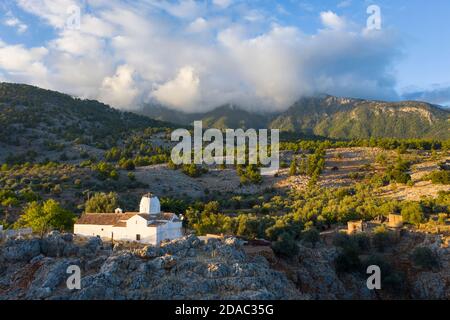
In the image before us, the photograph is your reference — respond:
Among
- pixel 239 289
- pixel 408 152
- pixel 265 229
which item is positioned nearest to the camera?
pixel 239 289

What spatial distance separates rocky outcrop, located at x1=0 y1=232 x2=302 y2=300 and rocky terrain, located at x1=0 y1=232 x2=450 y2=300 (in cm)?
4

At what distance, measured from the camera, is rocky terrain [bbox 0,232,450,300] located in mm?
18375

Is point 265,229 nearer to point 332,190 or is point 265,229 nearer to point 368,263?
point 368,263

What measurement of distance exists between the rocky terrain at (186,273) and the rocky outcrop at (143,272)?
0.04 metres

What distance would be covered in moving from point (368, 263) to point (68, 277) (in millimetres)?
16365

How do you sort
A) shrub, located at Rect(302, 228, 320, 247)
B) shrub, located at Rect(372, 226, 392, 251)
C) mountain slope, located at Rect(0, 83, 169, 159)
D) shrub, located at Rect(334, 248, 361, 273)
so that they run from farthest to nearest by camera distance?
1. mountain slope, located at Rect(0, 83, 169, 159)
2. shrub, located at Rect(302, 228, 320, 247)
3. shrub, located at Rect(372, 226, 392, 251)
4. shrub, located at Rect(334, 248, 361, 273)

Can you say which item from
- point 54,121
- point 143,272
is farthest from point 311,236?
point 54,121

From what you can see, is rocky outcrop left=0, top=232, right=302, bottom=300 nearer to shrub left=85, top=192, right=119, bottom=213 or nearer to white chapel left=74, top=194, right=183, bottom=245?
white chapel left=74, top=194, right=183, bottom=245

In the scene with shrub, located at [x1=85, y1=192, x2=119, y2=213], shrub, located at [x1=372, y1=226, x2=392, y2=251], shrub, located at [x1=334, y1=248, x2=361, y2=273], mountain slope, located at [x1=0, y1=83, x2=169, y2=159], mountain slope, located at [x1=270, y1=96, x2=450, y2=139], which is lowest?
shrub, located at [x1=334, y1=248, x2=361, y2=273]

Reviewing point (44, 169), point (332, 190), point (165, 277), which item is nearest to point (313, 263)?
point (165, 277)

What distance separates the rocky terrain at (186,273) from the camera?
60.3 ft

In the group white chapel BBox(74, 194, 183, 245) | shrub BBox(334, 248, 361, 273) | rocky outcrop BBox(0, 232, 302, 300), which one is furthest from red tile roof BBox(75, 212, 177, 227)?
shrub BBox(334, 248, 361, 273)

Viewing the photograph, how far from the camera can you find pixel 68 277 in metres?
19.6

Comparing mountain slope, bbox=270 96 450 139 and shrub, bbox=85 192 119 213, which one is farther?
mountain slope, bbox=270 96 450 139
